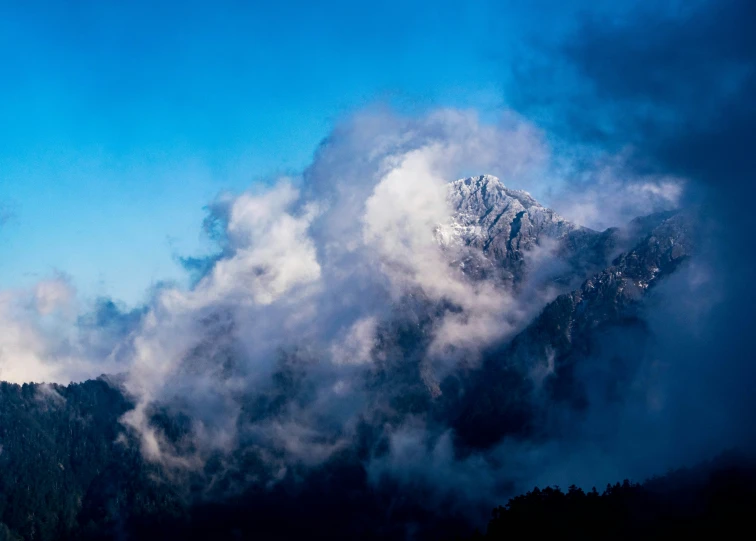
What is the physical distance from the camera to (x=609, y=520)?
182 meters

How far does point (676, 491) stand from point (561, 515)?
37.1 m

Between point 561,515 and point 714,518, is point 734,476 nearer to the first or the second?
point 714,518

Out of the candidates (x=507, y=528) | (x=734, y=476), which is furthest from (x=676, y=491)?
(x=507, y=528)

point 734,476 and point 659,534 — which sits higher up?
point 734,476

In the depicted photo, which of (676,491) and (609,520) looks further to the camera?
(676,491)

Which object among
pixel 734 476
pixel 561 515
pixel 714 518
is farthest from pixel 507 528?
pixel 734 476

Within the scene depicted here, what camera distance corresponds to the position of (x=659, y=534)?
565 ft

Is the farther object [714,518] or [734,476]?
[734,476]

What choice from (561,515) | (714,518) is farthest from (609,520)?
(714,518)

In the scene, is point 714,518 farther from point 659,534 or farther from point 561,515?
point 561,515

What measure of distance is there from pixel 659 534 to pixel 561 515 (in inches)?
1026

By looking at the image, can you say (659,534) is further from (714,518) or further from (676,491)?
(676,491)

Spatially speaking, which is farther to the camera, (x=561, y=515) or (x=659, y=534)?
(x=561, y=515)

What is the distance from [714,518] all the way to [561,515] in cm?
3853
